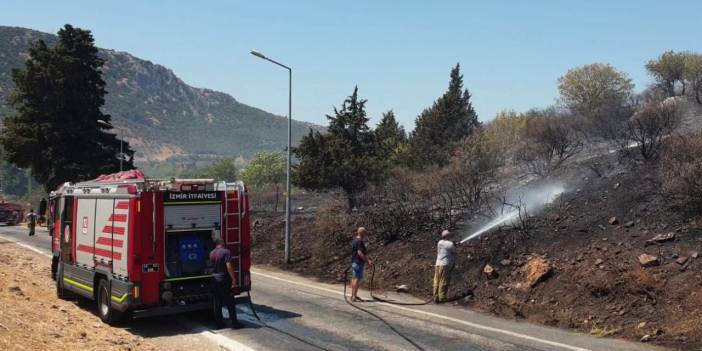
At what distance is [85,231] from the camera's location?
42.0 ft

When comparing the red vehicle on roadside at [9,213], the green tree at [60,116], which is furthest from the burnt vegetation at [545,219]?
the red vehicle on roadside at [9,213]

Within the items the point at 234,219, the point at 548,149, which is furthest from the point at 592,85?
the point at 234,219

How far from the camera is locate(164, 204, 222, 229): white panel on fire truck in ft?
36.7

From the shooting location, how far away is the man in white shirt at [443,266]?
14328 mm

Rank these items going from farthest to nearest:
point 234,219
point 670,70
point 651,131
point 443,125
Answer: point 670,70 < point 443,125 < point 651,131 < point 234,219

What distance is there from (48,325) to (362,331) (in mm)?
5723

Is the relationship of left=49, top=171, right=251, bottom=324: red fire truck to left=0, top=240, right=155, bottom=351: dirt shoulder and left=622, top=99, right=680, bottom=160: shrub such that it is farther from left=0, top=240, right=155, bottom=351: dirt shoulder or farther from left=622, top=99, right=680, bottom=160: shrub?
left=622, top=99, right=680, bottom=160: shrub

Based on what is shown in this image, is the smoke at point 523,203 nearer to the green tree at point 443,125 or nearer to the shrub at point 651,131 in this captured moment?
the shrub at point 651,131

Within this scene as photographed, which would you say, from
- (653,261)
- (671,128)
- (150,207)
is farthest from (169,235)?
(671,128)

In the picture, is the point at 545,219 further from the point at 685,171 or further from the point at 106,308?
the point at 106,308

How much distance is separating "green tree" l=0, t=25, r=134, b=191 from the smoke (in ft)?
107

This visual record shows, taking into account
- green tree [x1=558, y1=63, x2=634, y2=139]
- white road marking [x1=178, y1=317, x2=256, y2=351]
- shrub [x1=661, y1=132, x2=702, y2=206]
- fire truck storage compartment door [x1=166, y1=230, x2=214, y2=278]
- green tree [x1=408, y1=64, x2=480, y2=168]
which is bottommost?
white road marking [x1=178, y1=317, x2=256, y2=351]

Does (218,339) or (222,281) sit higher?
(222,281)

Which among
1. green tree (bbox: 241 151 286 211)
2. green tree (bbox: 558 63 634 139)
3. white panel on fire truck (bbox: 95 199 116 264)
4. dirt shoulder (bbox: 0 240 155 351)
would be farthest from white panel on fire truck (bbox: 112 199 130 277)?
green tree (bbox: 241 151 286 211)
